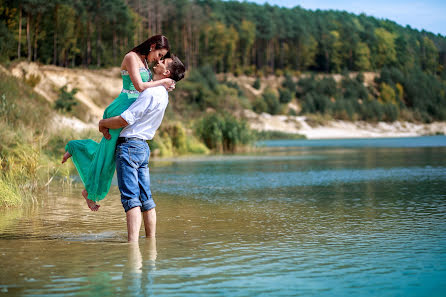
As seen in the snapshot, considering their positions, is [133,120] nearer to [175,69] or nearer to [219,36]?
[175,69]

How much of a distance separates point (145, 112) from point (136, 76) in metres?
0.35

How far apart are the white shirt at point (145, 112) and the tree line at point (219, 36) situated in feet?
122

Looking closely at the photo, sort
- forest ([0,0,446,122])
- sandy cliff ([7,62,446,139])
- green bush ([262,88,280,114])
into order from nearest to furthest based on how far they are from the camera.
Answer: sandy cliff ([7,62,446,139]) < forest ([0,0,446,122]) < green bush ([262,88,280,114])

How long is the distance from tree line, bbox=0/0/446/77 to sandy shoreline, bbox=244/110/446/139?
15413mm

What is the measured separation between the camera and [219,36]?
304 ft

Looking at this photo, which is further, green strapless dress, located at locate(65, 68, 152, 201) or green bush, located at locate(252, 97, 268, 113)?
green bush, located at locate(252, 97, 268, 113)

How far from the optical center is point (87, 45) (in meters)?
61.9

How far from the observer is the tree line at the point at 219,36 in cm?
5525

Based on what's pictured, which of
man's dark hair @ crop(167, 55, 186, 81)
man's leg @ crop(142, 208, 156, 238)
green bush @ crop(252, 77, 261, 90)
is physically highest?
green bush @ crop(252, 77, 261, 90)

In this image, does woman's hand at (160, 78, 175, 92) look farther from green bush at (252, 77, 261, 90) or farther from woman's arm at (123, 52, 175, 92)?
green bush at (252, 77, 261, 90)

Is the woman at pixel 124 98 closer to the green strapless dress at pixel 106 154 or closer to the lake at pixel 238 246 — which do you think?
the green strapless dress at pixel 106 154

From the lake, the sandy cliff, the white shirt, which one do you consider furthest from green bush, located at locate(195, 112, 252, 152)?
the white shirt

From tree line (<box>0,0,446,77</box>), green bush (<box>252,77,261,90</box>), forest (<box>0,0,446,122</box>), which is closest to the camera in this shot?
tree line (<box>0,0,446,77</box>)

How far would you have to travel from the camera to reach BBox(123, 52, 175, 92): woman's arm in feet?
19.4
